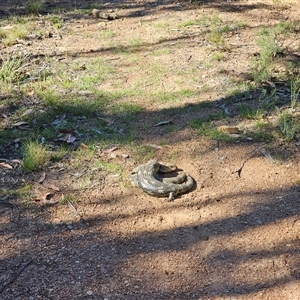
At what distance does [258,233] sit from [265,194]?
1.95 feet

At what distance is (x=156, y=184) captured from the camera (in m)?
5.11

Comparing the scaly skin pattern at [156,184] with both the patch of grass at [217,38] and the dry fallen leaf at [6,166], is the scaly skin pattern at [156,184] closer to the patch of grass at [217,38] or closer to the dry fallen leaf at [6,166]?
the dry fallen leaf at [6,166]

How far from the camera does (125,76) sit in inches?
291

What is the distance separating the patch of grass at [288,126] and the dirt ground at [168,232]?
0.42 feet

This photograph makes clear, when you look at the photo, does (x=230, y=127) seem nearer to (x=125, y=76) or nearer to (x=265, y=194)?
(x=265, y=194)

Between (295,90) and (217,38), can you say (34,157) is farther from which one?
(217,38)

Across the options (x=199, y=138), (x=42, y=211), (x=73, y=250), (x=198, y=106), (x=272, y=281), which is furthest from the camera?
(x=198, y=106)

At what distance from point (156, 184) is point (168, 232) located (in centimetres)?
60

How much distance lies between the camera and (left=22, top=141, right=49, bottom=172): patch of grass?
5.38 metres

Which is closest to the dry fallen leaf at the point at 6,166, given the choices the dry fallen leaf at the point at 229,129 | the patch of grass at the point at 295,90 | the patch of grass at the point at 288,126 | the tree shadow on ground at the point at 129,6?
the dry fallen leaf at the point at 229,129

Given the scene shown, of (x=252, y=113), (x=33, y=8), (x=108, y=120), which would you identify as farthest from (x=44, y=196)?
(x=33, y=8)

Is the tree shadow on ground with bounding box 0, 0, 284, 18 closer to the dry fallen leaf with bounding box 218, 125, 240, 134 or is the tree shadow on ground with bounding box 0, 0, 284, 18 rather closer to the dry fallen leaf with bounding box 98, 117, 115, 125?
the dry fallen leaf with bounding box 98, 117, 115, 125

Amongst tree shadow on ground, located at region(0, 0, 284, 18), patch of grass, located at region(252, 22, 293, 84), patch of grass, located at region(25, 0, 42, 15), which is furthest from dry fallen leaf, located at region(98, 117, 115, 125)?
patch of grass, located at region(25, 0, 42, 15)

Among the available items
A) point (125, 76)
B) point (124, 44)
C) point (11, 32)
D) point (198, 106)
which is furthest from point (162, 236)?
point (11, 32)
